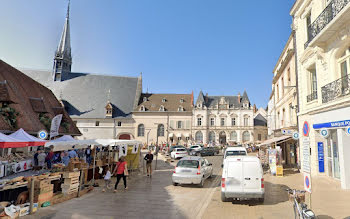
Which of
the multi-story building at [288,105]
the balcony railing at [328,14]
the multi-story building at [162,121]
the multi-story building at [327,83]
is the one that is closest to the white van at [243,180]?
the multi-story building at [327,83]

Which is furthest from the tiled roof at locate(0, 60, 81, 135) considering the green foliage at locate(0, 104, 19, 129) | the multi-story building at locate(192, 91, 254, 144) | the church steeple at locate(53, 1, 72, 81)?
the multi-story building at locate(192, 91, 254, 144)

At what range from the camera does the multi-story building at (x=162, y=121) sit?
1861 inches

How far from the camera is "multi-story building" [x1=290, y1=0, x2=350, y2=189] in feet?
32.6

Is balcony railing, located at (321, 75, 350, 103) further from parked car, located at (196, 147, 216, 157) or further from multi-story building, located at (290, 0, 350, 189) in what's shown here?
Result: parked car, located at (196, 147, 216, 157)

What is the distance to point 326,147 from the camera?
12.3 meters

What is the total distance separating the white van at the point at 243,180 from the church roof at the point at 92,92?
40.4m

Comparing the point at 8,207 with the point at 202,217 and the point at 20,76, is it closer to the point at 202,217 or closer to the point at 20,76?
the point at 202,217

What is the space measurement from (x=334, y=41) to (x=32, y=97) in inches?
990

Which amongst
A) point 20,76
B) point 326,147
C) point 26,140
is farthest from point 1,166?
point 326,147

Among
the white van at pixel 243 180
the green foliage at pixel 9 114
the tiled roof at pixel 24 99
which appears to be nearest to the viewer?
the white van at pixel 243 180

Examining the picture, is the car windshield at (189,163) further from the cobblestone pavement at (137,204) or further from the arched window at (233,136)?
the arched window at (233,136)

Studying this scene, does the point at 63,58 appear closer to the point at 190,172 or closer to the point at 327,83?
the point at 190,172

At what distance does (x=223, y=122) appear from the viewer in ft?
166

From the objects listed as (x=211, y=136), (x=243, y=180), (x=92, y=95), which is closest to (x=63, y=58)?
(x=92, y=95)
